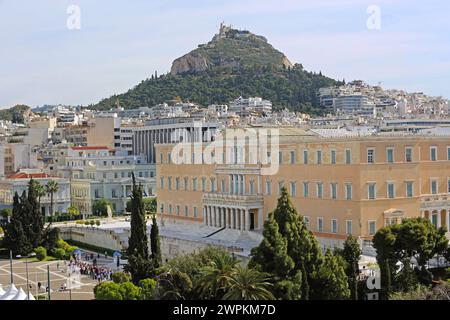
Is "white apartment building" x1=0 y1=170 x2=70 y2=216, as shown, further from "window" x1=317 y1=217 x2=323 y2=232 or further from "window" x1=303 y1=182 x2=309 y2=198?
"window" x1=317 y1=217 x2=323 y2=232

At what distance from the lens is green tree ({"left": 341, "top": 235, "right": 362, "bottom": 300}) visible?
72.3 ft

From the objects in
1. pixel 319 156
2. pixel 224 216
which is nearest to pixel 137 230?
pixel 319 156

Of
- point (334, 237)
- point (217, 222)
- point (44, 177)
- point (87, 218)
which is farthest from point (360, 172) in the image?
point (44, 177)

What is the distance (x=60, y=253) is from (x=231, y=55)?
398 feet

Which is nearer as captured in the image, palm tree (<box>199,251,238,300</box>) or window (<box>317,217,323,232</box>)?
palm tree (<box>199,251,238,300</box>)

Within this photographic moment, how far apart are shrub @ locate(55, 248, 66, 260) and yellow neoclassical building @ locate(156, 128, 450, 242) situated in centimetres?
768

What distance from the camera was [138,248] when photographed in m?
28.8

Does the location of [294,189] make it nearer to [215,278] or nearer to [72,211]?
[215,278]

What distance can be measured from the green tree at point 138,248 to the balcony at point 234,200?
1020cm

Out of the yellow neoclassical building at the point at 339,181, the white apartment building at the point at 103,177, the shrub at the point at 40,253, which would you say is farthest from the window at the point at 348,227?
the white apartment building at the point at 103,177

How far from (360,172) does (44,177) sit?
37287mm

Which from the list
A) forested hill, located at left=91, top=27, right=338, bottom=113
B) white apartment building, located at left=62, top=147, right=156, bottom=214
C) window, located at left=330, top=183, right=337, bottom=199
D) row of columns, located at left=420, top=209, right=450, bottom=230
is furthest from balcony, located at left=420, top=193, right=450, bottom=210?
forested hill, located at left=91, top=27, right=338, bottom=113

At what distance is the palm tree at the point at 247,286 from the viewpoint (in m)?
17.4
